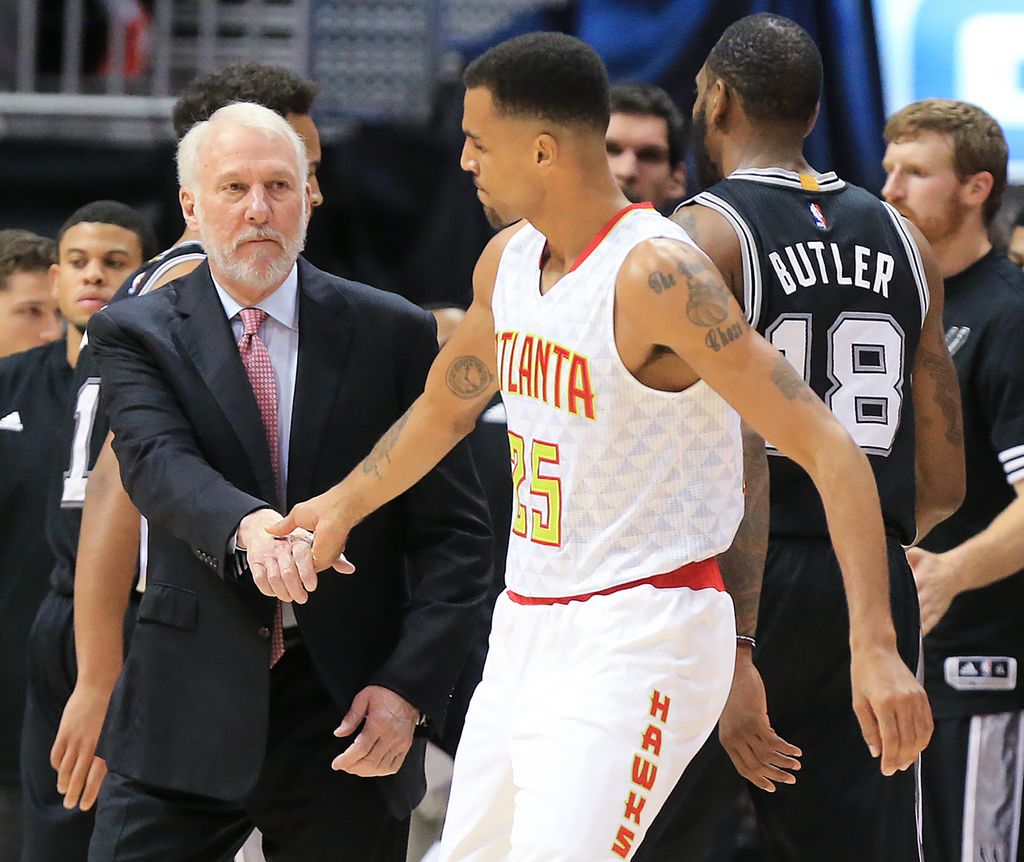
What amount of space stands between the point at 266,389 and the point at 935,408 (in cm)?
167

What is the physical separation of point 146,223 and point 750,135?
8.85ft

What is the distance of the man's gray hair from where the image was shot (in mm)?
3914

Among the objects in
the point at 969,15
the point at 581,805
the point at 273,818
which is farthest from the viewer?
the point at 969,15

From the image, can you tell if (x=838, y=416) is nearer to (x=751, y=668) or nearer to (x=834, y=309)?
(x=834, y=309)

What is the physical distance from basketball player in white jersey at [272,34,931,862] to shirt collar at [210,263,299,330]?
547 millimetres

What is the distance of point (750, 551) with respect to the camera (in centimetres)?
376

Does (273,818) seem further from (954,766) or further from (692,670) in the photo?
(954,766)

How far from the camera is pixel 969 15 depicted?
28.4ft

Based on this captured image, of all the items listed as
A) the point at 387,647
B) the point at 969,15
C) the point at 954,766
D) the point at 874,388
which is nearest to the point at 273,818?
the point at 387,647

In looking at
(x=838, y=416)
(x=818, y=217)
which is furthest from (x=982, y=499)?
(x=818, y=217)

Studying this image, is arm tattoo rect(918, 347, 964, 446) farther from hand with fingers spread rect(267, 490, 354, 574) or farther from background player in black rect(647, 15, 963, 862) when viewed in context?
hand with fingers spread rect(267, 490, 354, 574)

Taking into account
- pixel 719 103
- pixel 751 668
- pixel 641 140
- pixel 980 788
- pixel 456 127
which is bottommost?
pixel 980 788

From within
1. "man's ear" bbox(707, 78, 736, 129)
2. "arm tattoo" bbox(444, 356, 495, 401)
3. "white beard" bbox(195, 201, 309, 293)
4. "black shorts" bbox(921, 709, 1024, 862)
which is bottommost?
"black shorts" bbox(921, 709, 1024, 862)

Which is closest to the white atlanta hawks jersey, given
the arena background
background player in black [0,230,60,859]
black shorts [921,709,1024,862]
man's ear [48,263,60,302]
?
black shorts [921,709,1024,862]
